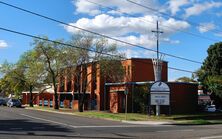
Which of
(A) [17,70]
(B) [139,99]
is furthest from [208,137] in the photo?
(A) [17,70]

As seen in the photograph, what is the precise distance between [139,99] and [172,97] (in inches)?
161

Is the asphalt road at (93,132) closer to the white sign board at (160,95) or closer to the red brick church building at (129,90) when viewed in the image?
the white sign board at (160,95)

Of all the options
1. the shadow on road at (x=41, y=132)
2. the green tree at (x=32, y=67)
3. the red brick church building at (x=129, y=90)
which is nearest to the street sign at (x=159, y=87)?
the red brick church building at (x=129, y=90)

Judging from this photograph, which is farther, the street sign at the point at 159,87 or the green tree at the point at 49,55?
the green tree at the point at 49,55

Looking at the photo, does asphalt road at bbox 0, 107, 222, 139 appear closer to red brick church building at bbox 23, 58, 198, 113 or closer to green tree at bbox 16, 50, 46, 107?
red brick church building at bbox 23, 58, 198, 113

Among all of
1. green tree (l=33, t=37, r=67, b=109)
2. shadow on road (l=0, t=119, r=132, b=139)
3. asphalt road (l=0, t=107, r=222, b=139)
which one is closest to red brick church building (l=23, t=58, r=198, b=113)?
green tree (l=33, t=37, r=67, b=109)

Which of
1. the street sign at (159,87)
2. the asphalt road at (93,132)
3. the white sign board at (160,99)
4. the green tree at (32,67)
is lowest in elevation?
the asphalt road at (93,132)

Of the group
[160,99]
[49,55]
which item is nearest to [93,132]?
[160,99]

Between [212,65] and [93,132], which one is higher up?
[212,65]

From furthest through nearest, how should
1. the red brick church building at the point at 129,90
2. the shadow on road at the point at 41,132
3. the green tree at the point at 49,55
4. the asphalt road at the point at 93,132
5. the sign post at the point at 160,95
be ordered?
1. the green tree at the point at 49,55
2. the red brick church building at the point at 129,90
3. the sign post at the point at 160,95
4. the asphalt road at the point at 93,132
5. the shadow on road at the point at 41,132

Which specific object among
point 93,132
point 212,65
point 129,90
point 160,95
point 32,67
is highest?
point 212,65

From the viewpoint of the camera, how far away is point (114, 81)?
5566cm

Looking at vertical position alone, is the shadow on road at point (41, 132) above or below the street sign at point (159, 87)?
below

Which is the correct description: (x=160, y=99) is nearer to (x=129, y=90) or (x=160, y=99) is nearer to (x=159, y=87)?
(x=159, y=87)
